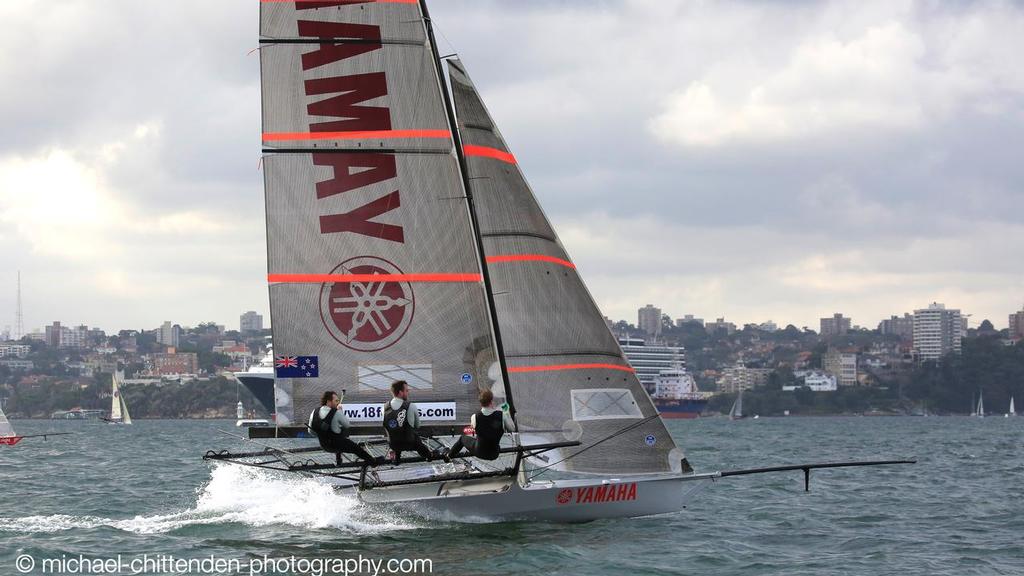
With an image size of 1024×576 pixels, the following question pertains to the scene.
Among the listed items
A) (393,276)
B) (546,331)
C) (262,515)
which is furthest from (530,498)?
(262,515)

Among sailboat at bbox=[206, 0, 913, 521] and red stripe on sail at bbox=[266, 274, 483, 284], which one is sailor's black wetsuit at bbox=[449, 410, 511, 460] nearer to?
sailboat at bbox=[206, 0, 913, 521]

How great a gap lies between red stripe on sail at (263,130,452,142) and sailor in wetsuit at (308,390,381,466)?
318 cm

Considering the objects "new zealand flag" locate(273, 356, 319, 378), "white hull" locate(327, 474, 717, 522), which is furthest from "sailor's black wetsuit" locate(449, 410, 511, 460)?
"new zealand flag" locate(273, 356, 319, 378)

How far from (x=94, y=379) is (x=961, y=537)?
16079 centimetres

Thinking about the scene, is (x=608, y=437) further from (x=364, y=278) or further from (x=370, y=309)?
(x=364, y=278)

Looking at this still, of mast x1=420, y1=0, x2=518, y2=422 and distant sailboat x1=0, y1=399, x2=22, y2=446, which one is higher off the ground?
mast x1=420, y1=0, x2=518, y2=422

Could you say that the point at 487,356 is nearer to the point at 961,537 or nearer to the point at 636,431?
the point at 636,431

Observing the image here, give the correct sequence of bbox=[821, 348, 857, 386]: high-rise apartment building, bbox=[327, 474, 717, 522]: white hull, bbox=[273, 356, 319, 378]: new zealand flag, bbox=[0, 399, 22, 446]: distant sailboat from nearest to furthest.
Answer: bbox=[327, 474, 717, 522]: white hull < bbox=[273, 356, 319, 378]: new zealand flag < bbox=[0, 399, 22, 446]: distant sailboat < bbox=[821, 348, 857, 386]: high-rise apartment building

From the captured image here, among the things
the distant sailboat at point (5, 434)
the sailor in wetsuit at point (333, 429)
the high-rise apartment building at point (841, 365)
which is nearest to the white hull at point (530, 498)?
the sailor in wetsuit at point (333, 429)

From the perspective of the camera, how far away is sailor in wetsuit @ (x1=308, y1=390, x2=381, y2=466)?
1634cm

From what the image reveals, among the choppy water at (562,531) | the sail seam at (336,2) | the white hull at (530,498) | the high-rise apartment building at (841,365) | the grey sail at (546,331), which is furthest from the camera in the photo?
the high-rise apartment building at (841,365)

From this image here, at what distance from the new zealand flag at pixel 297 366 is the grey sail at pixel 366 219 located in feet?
0.04

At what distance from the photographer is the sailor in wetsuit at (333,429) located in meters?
16.3

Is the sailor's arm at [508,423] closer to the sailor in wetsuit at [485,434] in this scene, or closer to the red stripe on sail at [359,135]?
the sailor in wetsuit at [485,434]
